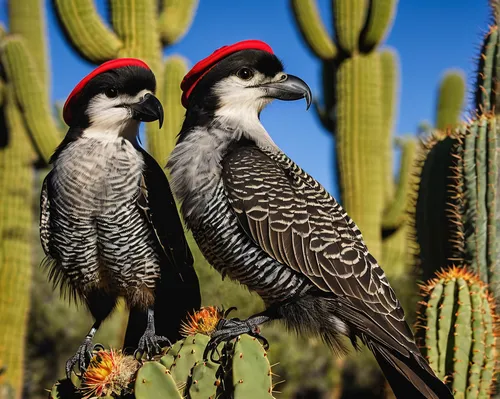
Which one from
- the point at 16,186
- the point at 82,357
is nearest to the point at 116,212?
the point at 82,357

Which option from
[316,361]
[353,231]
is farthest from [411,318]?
[353,231]

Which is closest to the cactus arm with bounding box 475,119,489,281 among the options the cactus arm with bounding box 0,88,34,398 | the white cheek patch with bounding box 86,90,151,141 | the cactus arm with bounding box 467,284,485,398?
the cactus arm with bounding box 467,284,485,398

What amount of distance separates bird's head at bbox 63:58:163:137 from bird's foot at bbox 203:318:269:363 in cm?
Answer: 117

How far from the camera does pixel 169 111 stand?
6820 millimetres

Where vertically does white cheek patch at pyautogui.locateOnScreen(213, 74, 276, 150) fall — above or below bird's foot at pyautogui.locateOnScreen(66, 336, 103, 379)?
above

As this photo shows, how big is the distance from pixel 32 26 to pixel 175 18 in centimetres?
250

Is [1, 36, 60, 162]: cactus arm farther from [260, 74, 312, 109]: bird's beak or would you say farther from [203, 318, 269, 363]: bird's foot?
[203, 318, 269, 363]: bird's foot

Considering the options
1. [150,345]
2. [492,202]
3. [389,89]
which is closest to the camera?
[150,345]

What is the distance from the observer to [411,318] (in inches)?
339

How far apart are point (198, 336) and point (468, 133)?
2.99 meters

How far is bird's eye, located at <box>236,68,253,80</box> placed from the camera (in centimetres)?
346

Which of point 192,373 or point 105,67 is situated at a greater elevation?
→ point 105,67

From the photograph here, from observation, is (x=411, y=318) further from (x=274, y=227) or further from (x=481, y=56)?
(x=274, y=227)

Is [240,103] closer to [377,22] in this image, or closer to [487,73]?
[487,73]
